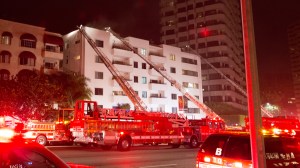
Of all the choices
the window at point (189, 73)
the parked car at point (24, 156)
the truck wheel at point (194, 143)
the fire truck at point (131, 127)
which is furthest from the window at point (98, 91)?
the parked car at point (24, 156)

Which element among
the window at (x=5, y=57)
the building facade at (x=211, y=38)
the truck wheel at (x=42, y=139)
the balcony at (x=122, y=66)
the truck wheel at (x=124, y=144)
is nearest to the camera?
the truck wheel at (x=124, y=144)

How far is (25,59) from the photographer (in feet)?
148

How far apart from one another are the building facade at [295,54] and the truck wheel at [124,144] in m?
121

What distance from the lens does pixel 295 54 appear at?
154 meters

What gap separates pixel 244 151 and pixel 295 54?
161629 mm

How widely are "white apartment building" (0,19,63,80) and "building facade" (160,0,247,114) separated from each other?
40.6 meters

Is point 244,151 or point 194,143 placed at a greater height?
point 244,151

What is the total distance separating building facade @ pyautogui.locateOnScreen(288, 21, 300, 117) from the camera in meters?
139

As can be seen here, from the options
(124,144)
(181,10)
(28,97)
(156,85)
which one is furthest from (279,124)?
(181,10)

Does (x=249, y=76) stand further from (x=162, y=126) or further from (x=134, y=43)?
(x=134, y=43)

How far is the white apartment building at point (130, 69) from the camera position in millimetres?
48844

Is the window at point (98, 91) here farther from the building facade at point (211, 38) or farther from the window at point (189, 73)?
the building facade at point (211, 38)

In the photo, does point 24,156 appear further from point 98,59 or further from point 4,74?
point 98,59

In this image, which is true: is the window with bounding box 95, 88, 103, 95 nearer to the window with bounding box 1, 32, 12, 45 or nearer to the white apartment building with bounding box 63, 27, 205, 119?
the white apartment building with bounding box 63, 27, 205, 119
